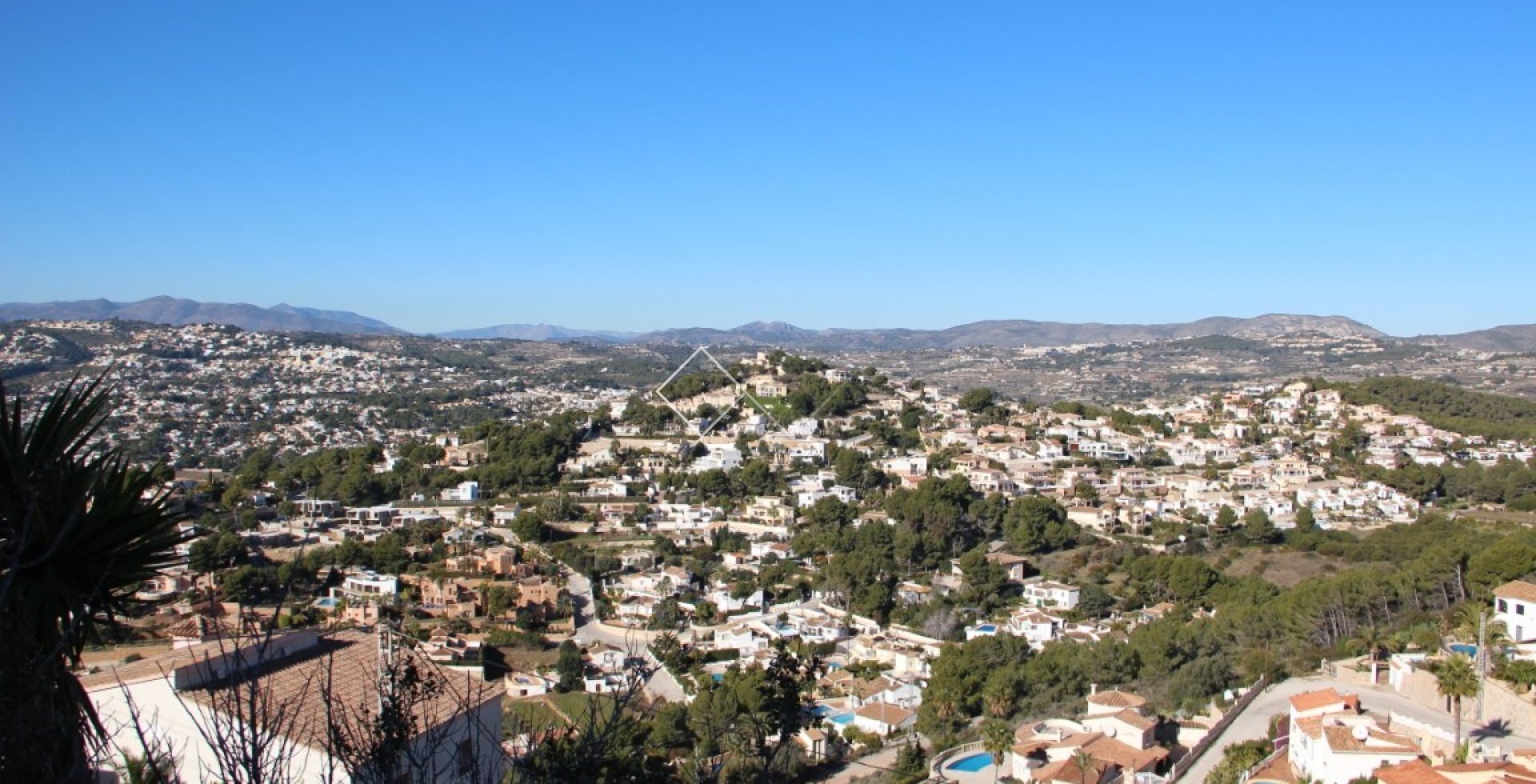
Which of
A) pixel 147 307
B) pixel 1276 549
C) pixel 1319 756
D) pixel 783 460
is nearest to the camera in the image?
pixel 1319 756

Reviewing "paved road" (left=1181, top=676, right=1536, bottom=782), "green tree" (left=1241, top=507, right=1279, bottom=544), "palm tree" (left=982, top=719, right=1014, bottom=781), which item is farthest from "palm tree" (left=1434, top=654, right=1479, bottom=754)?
"green tree" (left=1241, top=507, right=1279, bottom=544)

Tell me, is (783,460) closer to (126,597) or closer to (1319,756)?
(1319,756)

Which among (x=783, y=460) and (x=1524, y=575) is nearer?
(x=1524, y=575)

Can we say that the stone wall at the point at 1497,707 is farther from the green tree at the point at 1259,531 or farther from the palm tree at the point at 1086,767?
the green tree at the point at 1259,531

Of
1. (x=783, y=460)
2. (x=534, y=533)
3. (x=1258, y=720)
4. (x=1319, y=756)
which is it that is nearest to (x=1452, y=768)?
(x=1319, y=756)

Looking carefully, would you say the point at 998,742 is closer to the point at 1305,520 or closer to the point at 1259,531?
the point at 1259,531
